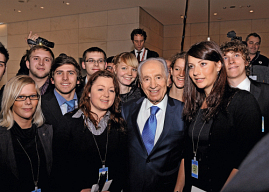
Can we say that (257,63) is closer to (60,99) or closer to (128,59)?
(128,59)

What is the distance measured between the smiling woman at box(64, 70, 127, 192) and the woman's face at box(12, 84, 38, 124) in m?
0.35

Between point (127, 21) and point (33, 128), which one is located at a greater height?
point (127, 21)

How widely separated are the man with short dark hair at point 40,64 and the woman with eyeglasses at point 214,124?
2.03 m

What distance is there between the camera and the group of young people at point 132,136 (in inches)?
71.1

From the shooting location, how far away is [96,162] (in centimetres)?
208

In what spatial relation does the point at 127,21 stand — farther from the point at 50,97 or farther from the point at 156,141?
the point at 156,141

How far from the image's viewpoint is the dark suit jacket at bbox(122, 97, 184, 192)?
6.74ft

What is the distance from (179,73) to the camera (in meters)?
3.00

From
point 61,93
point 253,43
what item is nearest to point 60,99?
point 61,93

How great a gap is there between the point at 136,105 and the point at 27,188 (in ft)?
3.98

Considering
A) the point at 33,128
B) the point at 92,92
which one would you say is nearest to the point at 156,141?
the point at 92,92

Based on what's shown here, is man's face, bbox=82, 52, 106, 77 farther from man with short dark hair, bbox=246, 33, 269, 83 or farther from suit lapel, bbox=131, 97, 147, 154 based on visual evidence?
man with short dark hair, bbox=246, 33, 269, 83

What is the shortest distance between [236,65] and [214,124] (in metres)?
0.99

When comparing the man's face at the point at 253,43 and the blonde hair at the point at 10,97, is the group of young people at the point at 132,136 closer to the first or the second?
the blonde hair at the point at 10,97
